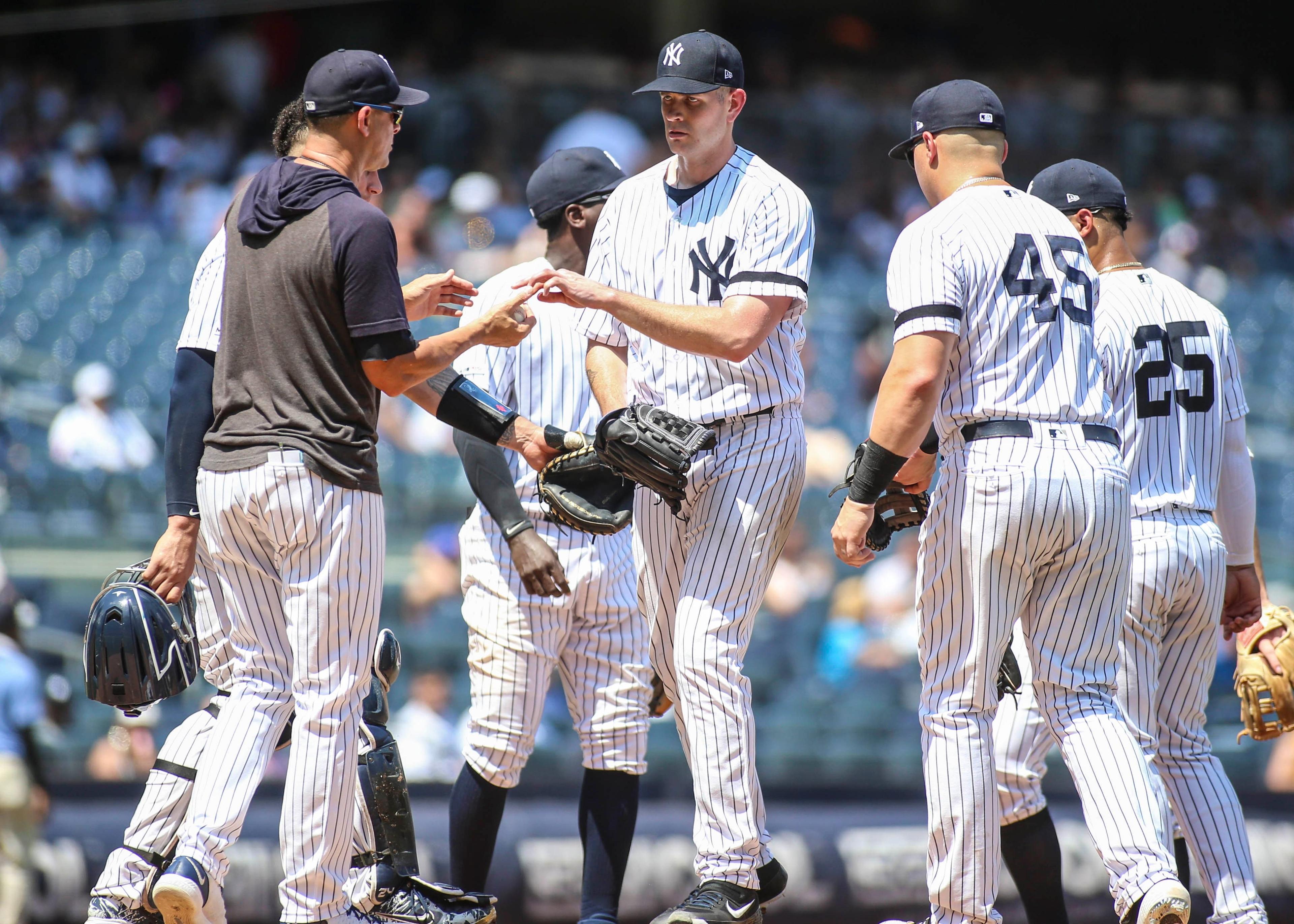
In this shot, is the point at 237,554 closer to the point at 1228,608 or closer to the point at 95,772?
the point at 1228,608

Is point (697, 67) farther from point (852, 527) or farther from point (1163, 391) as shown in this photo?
point (1163, 391)

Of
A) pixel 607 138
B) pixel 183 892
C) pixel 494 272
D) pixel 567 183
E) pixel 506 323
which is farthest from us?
pixel 607 138

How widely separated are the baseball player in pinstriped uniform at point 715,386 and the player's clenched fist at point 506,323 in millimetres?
68

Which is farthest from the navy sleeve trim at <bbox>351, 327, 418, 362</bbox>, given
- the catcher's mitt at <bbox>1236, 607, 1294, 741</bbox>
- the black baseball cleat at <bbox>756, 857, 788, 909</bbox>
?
the catcher's mitt at <bbox>1236, 607, 1294, 741</bbox>

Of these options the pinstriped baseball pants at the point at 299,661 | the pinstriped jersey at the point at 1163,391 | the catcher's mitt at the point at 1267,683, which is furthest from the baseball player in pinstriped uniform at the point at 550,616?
the catcher's mitt at the point at 1267,683

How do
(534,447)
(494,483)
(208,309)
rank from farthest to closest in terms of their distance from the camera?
(494,483) < (534,447) < (208,309)

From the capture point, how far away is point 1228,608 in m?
4.58

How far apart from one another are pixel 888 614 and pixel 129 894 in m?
5.96

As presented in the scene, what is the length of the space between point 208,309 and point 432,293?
587 millimetres

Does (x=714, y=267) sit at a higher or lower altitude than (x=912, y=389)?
higher

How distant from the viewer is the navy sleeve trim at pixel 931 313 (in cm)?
348

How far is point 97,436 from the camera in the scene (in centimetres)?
907

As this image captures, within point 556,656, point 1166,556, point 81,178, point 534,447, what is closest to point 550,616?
point 556,656

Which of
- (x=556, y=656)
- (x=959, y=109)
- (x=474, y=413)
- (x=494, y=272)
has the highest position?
(x=494, y=272)
